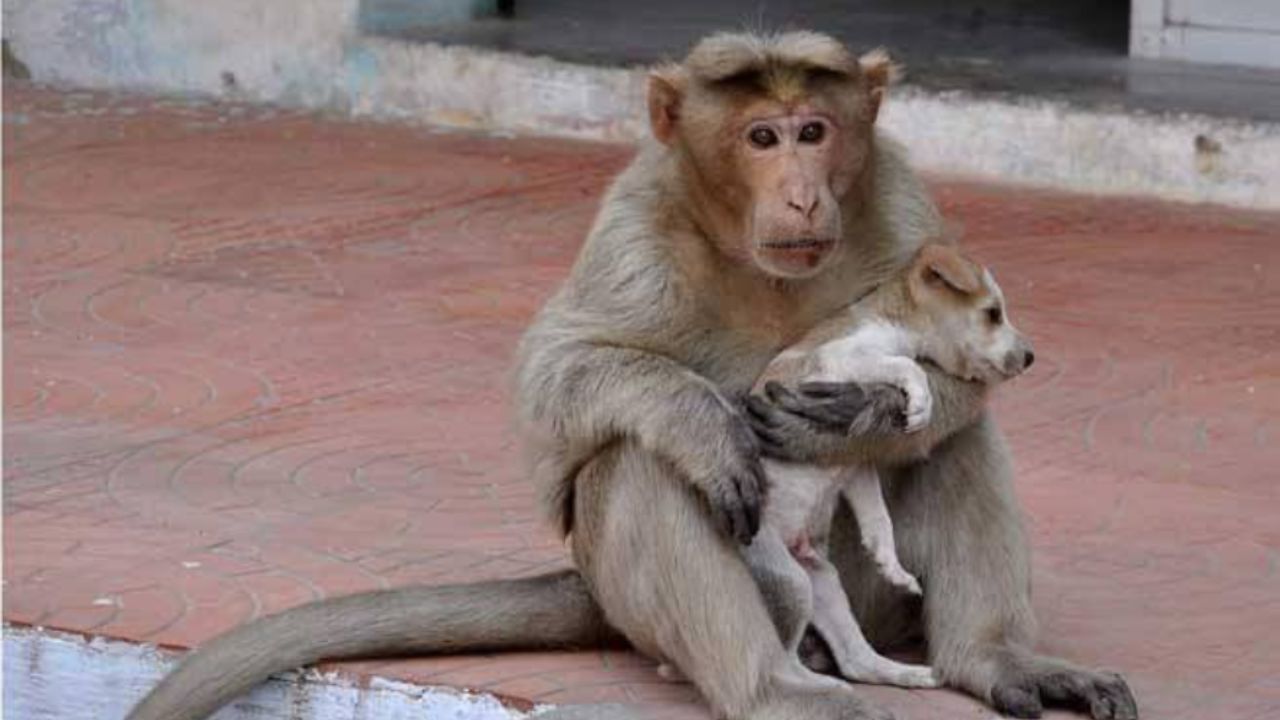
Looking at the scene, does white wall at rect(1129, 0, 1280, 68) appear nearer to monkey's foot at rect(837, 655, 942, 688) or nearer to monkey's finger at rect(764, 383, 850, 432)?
monkey's foot at rect(837, 655, 942, 688)

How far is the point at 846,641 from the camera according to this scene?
16.8ft

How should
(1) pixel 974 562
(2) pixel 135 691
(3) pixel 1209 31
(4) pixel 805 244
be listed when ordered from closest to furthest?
(4) pixel 805 244 → (1) pixel 974 562 → (2) pixel 135 691 → (3) pixel 1209 31

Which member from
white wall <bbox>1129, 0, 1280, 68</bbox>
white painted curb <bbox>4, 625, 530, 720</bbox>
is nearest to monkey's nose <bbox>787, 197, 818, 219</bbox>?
white painted curb <bbox>4, 625, 530, 720</bbox>

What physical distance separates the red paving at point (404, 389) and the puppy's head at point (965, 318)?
597 millimetres

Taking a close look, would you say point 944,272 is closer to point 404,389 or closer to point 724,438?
point 724,438

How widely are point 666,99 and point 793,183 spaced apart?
0.30 m

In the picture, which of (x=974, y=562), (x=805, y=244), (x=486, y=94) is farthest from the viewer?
(x=486, y=94)

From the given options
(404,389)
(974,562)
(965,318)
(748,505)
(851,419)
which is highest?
(965,318)

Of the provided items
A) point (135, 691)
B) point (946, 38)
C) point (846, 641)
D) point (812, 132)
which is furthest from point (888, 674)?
point (946, 38)

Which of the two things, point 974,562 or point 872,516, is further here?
point 974,562

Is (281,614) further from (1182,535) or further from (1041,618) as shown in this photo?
(1182,535)

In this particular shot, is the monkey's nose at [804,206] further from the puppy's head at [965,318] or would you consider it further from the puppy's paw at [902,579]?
the puppy's paw at [902,579]

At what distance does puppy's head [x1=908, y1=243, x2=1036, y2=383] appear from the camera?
4926mm

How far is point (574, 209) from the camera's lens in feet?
32.2
